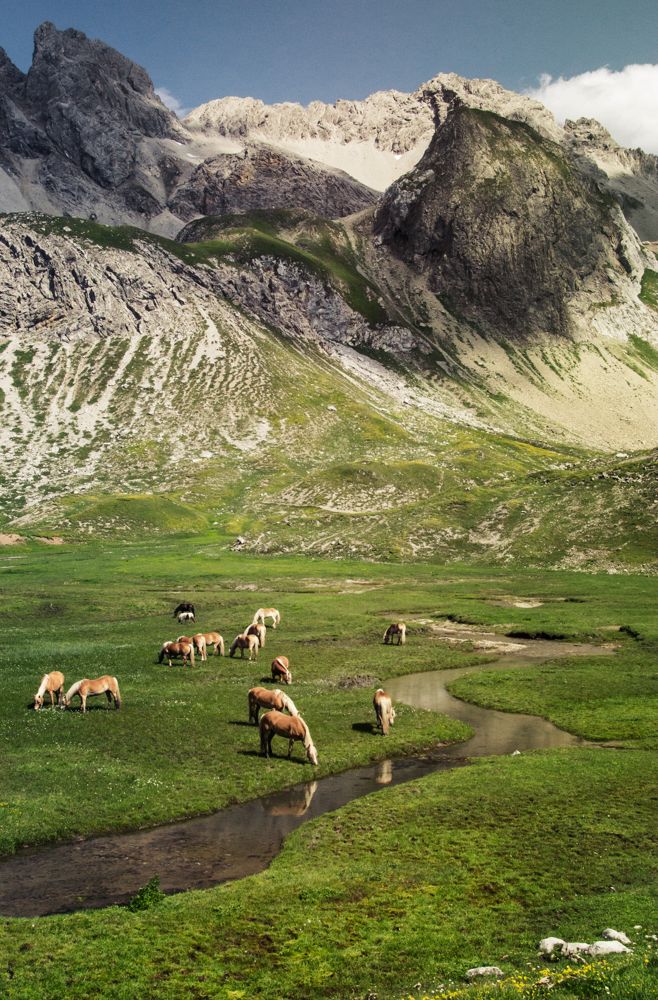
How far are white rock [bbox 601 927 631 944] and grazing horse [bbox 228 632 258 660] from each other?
39.2m

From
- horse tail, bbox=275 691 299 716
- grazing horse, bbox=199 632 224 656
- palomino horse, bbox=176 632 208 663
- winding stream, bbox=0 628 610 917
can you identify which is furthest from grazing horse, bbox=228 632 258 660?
winding stream, bbox=0 628 610 917

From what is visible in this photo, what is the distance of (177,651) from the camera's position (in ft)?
172

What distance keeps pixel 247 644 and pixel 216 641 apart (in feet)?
7.90

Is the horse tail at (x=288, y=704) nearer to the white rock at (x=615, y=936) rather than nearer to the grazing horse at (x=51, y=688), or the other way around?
the grazing horse at (x=51, y=688)

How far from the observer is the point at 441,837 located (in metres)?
24.6

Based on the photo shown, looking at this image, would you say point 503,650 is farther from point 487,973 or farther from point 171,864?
point 487,973

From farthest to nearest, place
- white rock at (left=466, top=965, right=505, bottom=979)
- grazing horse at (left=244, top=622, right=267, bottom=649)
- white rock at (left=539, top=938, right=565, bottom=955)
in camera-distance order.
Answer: grazing horse at (left=244, top=622, right=267, bottom=649) < white rock at (left=539, top=938, right=565, bottom=955) < white rock at (left=466, top=965, right=505, bottom=979)

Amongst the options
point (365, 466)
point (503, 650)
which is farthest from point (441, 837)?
point (365, 466)

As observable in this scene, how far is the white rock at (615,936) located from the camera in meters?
16.6

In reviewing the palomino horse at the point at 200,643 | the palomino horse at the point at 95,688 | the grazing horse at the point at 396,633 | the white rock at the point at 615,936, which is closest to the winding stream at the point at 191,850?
the white rock at the point at 615,936

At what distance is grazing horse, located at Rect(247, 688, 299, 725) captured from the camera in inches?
1442

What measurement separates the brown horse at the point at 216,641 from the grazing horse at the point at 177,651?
267cm

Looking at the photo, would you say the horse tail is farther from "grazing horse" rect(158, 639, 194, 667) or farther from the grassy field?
"grazing horse" rect(158, 639, 194, 667)

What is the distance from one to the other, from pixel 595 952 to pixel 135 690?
106 feet
